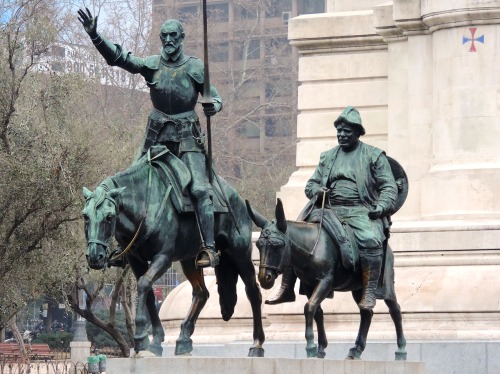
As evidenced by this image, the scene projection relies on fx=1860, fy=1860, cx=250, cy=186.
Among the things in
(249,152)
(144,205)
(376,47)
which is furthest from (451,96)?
(249,152)

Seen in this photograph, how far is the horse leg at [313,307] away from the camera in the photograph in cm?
1938

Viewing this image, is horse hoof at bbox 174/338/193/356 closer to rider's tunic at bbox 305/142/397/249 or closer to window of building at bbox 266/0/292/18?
rider's tunic at bbox 305/142/397/249

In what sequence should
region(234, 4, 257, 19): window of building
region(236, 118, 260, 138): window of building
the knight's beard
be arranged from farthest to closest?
region(234, 4, 257, 19): window of building → region(236, 118, 260, 138): window of building → the knight's beard

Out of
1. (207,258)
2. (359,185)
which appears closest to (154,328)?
(207,258)

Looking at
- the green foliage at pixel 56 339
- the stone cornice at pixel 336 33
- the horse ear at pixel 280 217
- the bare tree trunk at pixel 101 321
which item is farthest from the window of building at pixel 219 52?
the horse ear at pixel 280 217

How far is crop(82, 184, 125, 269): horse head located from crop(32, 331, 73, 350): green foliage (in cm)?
4145

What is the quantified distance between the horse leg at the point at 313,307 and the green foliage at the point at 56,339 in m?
40.6

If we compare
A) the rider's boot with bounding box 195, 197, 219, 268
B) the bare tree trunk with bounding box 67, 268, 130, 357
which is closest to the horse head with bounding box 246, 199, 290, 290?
the rider's boot with bounding box 195, 197, 219, 268

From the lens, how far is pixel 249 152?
75375mm

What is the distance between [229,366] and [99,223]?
1937 mm

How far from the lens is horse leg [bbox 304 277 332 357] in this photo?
63.6 feet

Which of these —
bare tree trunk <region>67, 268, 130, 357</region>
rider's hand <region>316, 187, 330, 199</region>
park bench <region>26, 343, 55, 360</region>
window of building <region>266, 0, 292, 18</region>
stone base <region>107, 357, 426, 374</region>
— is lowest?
park bench <region>26, 343, 55, 360</region>

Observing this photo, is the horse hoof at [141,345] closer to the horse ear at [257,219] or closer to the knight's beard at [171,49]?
the horse ear at [257,219]

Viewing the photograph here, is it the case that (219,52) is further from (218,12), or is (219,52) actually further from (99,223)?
(99,223)
